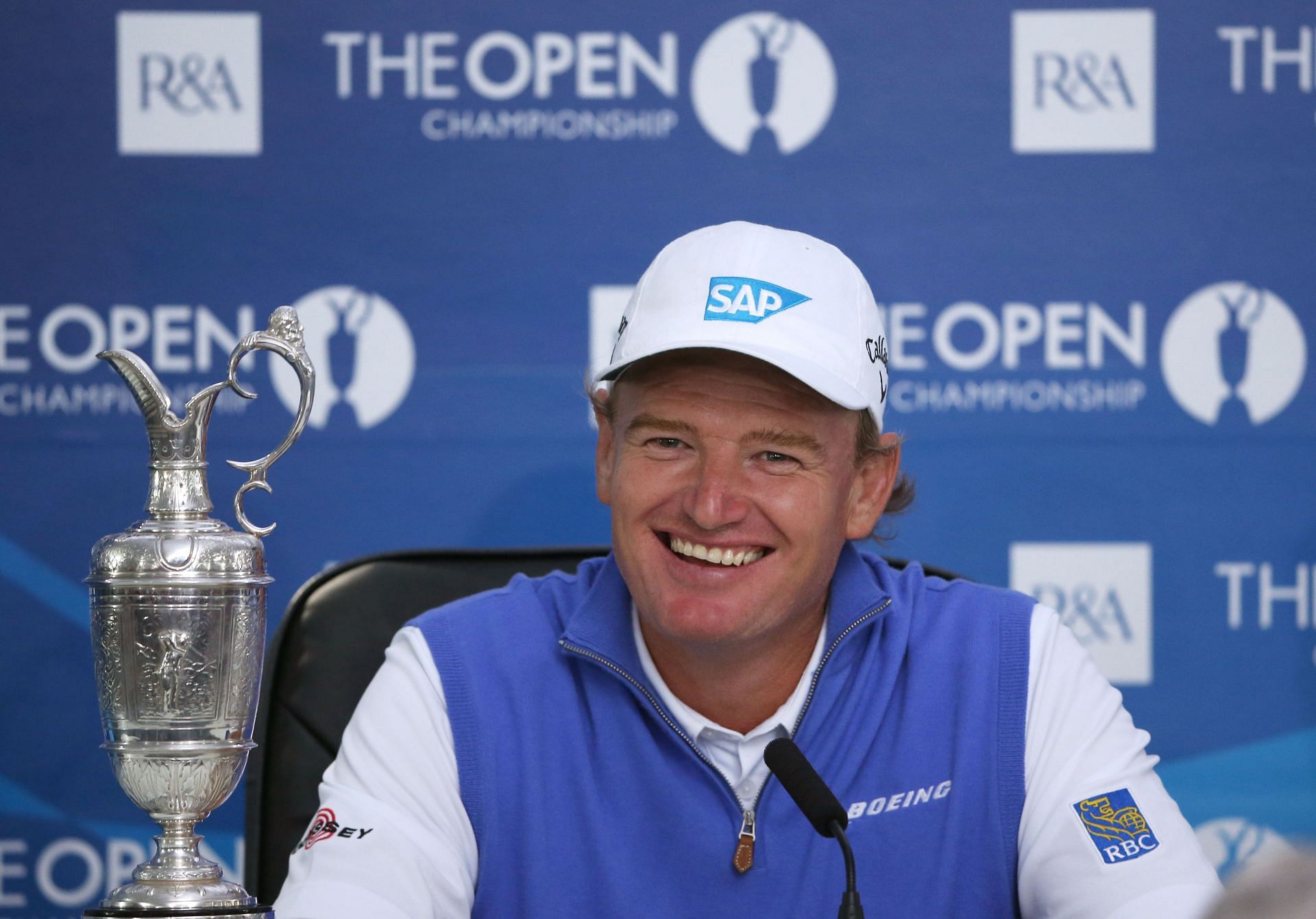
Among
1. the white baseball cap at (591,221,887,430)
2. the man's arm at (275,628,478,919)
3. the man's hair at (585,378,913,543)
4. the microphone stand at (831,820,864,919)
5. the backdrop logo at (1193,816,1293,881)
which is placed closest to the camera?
the microphone stand at (831,820,864,919)

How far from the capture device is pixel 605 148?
2184 mm

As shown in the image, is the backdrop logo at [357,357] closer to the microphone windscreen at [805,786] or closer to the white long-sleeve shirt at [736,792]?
the white long-sleeve shirt at [736,792]

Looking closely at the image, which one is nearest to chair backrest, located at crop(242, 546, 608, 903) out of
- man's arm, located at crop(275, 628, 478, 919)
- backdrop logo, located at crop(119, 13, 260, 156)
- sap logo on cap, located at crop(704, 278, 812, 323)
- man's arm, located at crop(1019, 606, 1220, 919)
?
man's arm, located at crop(275, 628, 478, 919)

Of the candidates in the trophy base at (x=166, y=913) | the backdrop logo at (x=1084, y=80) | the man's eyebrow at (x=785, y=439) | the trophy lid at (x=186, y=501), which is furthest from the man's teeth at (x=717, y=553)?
the backdrop logo at (x=1084, y=80)

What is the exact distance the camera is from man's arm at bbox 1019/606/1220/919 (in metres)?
1.25

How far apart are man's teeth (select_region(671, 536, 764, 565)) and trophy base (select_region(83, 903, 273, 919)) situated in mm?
533

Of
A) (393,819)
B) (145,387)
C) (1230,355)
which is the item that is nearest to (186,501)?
(145,387)

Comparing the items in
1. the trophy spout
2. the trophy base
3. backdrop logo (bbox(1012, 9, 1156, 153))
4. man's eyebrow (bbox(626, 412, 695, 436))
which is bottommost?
the trophy base

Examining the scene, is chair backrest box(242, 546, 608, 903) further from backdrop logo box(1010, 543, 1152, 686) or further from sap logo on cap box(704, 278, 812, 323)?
backdrop logo box(1010, 543, 1152, 686)

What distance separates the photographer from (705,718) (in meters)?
1.44

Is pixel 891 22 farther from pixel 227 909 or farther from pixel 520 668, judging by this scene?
pixel 227 909

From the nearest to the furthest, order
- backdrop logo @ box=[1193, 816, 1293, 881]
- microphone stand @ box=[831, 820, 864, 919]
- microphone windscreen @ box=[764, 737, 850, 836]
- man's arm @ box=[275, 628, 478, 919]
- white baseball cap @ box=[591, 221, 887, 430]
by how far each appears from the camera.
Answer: microphone stand @ box=[831, 820, 864, 919] < microphone windscreen @ box=[764, 737, 850, 836] < man's arm @ box=[275, 628, 478, 919] < white baseball cap @ box=[591, 221, 887, 430] < backdrop logo @ box=[1193, 816, 1293, 881]

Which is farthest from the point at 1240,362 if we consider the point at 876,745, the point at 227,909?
the point at 227,909

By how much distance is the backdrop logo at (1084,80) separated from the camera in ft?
7.08
